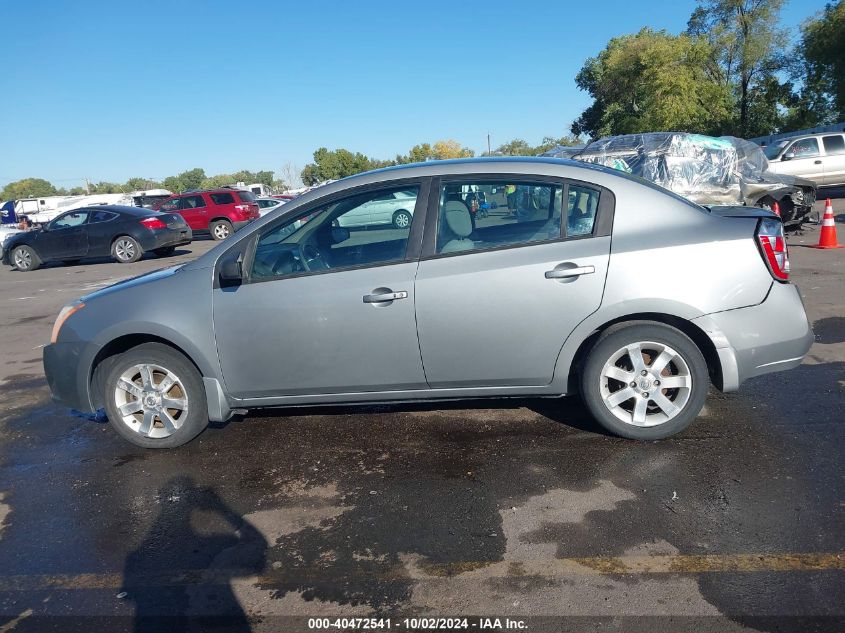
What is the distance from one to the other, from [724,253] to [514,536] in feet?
6.56

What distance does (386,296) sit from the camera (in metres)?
3.84

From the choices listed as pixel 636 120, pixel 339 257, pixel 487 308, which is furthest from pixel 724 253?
pixel 636 120

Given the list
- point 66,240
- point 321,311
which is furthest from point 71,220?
point 321,311

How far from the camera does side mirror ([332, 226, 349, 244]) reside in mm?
4191

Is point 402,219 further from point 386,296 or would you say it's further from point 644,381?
point 644,381

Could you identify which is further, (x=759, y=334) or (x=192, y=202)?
(x=192, y=202)

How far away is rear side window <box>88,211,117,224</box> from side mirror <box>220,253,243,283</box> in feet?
46.1

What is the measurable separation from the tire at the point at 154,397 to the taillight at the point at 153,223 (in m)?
13.1

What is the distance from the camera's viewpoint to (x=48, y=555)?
10.6 feet

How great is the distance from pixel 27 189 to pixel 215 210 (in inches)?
4613

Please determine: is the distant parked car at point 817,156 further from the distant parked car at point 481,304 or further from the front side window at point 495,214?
the front side window at point 495,214

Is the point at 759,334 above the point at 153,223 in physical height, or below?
below

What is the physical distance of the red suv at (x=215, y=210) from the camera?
23078 millimetres

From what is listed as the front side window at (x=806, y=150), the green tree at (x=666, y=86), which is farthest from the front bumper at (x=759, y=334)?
the green tree at (x=666, y=86)
